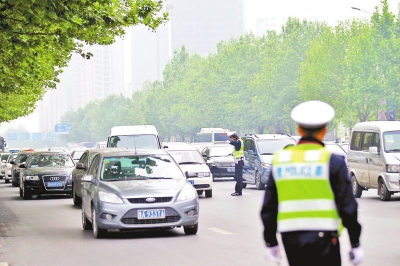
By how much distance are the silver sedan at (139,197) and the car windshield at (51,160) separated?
14114 millimetres

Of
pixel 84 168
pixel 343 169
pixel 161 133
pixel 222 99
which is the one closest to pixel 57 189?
pixel 84 168

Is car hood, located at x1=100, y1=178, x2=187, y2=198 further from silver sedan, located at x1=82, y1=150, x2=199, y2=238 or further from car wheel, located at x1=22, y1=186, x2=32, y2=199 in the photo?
car wheel, located at x1=22, y1=186, x2=32, y2=199

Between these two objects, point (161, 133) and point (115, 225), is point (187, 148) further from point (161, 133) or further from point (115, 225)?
point (161, 133)

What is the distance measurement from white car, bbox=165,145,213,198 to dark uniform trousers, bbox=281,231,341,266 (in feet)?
66.7

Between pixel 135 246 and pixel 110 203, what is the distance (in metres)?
1.21

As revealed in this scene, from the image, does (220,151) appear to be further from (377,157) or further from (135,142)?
(377,157)

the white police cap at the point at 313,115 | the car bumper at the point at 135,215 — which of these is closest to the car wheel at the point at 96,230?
the car bumper at the point at 135,215

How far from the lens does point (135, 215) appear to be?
14773 mm

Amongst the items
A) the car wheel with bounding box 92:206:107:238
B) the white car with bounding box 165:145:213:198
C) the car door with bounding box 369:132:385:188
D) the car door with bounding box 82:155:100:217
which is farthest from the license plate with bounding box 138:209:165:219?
the white car with bounding box 165:145:213:198

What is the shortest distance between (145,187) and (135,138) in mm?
15586

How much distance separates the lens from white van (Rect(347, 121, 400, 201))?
23234 millimetres

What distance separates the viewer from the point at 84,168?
75.7 ft

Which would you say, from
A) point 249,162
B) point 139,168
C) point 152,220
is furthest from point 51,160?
point 152,220

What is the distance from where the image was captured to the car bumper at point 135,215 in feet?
48.4
